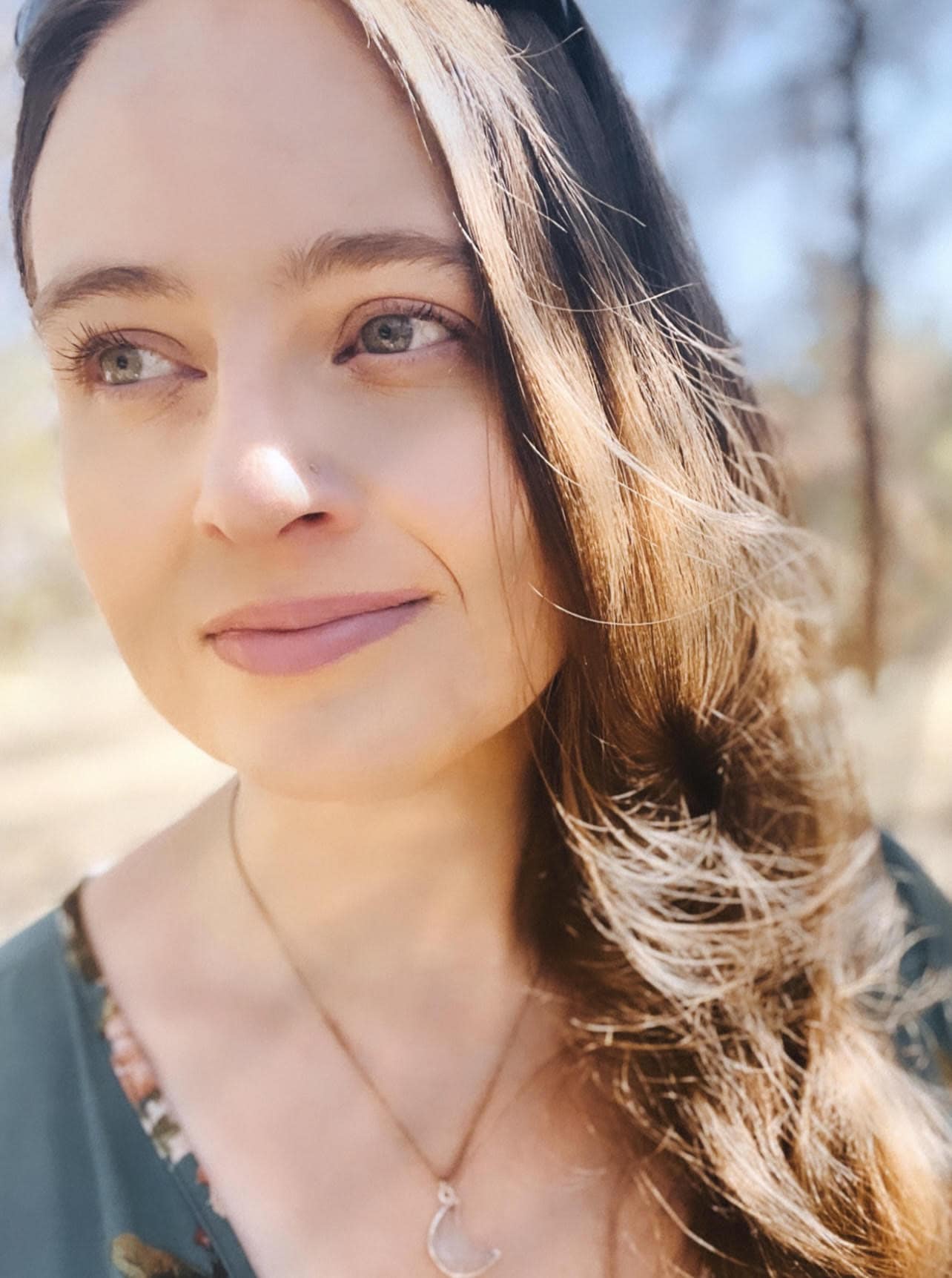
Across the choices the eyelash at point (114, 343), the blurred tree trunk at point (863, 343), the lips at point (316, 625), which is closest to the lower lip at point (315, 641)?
the lips at point (316, 625)

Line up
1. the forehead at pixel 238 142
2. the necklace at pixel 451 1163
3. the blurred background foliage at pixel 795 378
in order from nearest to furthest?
1. the forehead at pixel 238 142
2. the necklace at pixel 451 1163
3. the blurred background foliage at pixel 795 378

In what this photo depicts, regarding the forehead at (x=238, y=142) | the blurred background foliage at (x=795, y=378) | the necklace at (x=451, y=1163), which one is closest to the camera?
the forehead at (x=238, y=142)

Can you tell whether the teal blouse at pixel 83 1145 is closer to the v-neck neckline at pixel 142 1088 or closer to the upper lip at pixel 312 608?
the v-neck neckline at pixel 142 1088

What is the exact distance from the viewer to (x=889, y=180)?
2.90ft

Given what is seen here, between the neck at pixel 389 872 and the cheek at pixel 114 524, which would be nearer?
the cheek at pixel 114 524

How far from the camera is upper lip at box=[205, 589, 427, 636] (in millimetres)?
548

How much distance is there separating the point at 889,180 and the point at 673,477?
1.47ft

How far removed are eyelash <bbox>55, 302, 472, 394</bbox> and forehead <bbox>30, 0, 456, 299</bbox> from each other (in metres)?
0.04

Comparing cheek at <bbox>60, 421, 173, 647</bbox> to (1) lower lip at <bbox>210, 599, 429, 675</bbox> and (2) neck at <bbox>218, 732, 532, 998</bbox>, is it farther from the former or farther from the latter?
(2) neck at <bbox>218, 732, 532, 998</bbox>

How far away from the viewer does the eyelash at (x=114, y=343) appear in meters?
0.55

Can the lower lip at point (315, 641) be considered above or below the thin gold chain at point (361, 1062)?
above

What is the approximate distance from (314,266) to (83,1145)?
531 mm

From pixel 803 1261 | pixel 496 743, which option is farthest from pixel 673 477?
pixel 803 1261

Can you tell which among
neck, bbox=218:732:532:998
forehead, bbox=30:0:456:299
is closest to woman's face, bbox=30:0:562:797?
forehead, bbox=30:0:456:299
